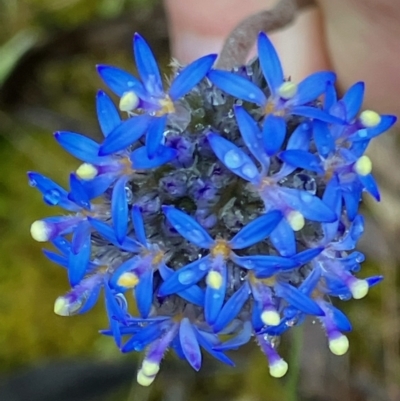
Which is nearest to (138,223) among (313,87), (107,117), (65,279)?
(107,117)

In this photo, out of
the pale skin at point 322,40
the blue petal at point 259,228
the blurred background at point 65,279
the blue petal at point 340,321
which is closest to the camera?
the blue petal at point 259,228

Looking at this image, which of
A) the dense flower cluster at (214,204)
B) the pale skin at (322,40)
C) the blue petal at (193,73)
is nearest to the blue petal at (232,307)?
the dense flower cluster at (214,204)

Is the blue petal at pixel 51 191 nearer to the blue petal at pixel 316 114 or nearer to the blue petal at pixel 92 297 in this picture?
the blue petal at pixel 92 297

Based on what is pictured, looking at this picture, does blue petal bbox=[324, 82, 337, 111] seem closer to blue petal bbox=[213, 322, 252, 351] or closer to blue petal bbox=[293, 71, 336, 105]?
blue petal bbox=[293, 71, 336, 105]

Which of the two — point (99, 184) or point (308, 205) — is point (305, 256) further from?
point (99, 184)

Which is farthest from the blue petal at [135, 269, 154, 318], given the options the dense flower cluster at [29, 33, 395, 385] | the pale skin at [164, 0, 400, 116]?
the pale skin at [164, 0, 400, 116]

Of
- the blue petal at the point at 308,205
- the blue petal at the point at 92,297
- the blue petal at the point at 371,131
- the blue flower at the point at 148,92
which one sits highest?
the blue flower at the point at 148,92

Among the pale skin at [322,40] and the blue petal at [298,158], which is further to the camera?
the pale skin at [322,40]
